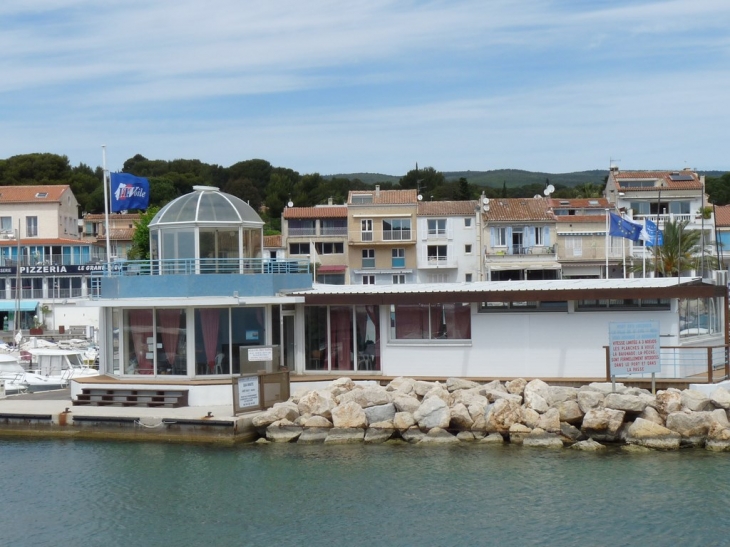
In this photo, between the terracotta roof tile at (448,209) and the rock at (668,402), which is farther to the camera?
the terracotta roof tile at (448,209)

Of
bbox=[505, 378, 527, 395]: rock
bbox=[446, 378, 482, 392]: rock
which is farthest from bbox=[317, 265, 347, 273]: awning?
bbox=[505, 378, 527, 395]: rock

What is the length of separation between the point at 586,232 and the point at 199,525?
5644 centimetres

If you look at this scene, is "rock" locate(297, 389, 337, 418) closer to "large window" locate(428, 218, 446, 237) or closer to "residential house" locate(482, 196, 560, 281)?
"residential house" locate(482, 196, 560, 281)

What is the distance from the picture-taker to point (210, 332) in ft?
88.7

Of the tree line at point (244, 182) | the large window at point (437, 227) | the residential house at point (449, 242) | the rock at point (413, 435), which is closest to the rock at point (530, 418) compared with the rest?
the rock at point (413, 435)

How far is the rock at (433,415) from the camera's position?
2362 cm

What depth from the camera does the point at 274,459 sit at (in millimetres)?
22359

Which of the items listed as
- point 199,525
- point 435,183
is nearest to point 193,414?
point 199,525

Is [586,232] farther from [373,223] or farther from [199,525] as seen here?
[199,525]

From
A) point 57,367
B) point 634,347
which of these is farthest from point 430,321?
point 57,367

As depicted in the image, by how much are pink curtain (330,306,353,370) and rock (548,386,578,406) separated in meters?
6.40

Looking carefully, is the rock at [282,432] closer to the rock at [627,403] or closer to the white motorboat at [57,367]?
the rock at [627,403]

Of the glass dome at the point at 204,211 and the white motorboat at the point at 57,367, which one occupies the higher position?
the glass dome at the point at 204,211

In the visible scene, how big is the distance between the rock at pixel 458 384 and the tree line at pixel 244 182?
244ft
